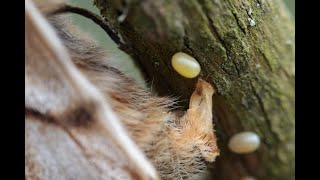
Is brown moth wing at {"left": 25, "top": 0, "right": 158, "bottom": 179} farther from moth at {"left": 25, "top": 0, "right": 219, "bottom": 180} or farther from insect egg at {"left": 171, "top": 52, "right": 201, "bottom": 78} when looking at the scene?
insect egg at {"left": 171, "top": 52, "right": 201, "bottom": 78}

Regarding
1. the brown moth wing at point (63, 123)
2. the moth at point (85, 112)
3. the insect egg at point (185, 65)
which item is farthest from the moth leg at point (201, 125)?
the brown moth wing at point (63, 123)

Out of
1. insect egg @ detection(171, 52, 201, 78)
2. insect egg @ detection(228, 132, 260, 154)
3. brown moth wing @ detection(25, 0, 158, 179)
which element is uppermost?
insect egg @ detection(171, 52, 201, 78)

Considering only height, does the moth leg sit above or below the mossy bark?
below

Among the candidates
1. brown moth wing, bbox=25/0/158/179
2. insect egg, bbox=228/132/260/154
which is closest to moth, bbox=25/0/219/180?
brown moth wing, bbox=25/0/158/179

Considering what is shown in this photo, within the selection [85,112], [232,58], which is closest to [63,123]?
[85,112]

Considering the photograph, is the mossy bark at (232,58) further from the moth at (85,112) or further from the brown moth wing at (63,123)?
the brown moth wing at (63,123)

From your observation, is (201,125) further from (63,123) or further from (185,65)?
(63,123)

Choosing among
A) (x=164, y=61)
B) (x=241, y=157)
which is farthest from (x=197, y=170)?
(x=164, y=61)
